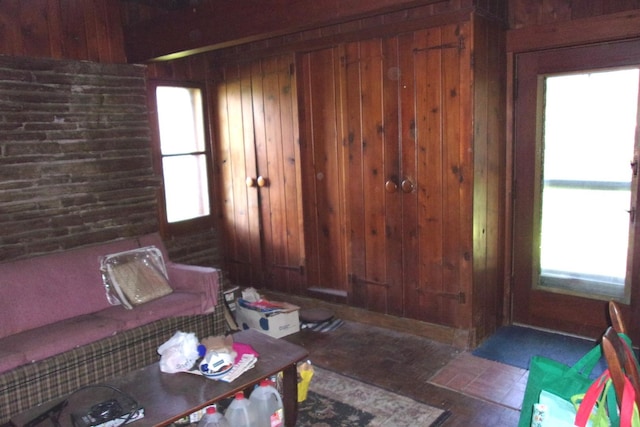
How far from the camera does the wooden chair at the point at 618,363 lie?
4.16 ft

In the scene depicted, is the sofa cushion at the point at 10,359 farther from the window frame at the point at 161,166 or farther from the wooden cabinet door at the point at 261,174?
the wooden cabinet door at the point at 261,174

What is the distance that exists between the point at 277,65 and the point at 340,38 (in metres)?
0.61

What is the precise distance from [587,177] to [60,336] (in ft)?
10.5

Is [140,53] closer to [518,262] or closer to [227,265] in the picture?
[227,265]

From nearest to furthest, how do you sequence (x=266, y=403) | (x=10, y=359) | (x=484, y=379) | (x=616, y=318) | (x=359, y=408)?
(x=616, y=318)
(x=266, y=403)
(x=10, y=359)
(x=359, y=408)
(x=484, y=379)

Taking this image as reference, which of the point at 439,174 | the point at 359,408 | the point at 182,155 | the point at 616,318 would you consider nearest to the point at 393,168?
the point at 439,174

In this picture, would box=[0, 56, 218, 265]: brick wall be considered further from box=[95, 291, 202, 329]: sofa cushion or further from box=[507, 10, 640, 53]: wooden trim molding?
box=[507, 10, 640, 53]: wooden trim molding

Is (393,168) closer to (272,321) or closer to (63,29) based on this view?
(272,321)

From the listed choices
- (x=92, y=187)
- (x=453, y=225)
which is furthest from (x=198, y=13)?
(x=453, y=225)

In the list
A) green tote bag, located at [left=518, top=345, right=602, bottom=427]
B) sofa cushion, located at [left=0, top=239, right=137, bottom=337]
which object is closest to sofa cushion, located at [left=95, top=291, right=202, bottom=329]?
sofa cushion, located at [left=0, top=239, right=137, bottom=337]

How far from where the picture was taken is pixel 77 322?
2938 millimetres

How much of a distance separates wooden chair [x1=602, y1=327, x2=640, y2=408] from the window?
11.3 feet

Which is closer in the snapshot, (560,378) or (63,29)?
(560,378)

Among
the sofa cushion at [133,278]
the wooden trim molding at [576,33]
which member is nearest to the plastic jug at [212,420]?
the sofa cushion at [133,278]
